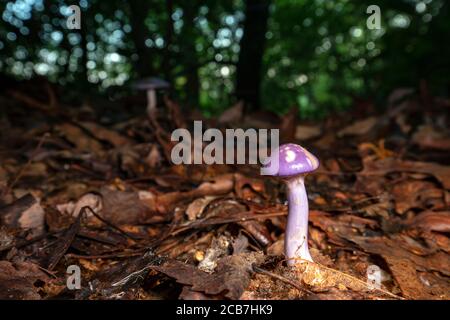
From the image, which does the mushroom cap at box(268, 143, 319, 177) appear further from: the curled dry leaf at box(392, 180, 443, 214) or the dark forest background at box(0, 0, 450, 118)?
the dark forest background at box(0, 0, 450, 118)

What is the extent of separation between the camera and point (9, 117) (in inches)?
168

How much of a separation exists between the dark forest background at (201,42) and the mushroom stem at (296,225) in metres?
2.53

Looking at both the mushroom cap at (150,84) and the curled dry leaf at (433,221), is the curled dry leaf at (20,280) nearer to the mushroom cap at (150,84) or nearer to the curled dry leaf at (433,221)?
the curled dry leaf at (433,221)

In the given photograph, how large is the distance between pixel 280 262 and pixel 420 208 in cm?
121

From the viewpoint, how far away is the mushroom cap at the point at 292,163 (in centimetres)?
189

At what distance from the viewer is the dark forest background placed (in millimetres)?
5328

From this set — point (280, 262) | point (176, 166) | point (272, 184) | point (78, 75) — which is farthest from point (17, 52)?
point (280, 262)

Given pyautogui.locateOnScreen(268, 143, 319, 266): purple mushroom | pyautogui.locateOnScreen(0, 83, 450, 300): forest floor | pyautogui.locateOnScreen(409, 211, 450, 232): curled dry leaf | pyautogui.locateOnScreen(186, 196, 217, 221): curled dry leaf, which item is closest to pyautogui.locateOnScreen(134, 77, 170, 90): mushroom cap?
pyautogui.locateOnScreen(0, 83, 450, 300): forest floor

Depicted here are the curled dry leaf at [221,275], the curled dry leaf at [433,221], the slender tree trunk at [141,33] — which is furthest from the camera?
the slender tree trunk at [141,33]

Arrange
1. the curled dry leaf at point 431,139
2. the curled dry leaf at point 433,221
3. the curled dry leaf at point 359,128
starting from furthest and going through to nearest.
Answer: the curled dry leaf at point 359,128 < the curled dry leaf at point 431,139 < the curled dry leaf at point 433,221

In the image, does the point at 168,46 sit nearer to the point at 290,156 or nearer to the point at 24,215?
the point at 24,215

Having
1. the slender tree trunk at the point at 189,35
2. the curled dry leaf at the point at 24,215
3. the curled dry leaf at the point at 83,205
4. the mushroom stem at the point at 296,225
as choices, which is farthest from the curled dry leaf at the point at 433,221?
the slender tree trunk at the point at 189,35

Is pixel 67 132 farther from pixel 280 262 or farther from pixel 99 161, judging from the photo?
pixel 280 262

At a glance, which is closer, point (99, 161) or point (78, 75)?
point (99, 161)
